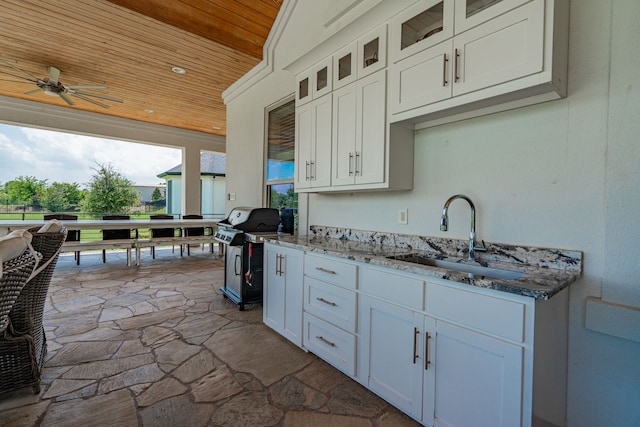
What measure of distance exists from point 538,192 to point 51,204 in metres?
9.60

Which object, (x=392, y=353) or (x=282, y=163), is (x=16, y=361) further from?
(x=282, y=163)

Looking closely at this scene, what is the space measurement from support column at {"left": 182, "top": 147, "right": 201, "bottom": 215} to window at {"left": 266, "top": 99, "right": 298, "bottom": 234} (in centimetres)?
440

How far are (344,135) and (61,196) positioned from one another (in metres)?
8.50

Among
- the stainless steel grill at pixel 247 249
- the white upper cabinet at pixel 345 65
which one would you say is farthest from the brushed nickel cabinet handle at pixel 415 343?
the stainless steel grill at pixel 247 249

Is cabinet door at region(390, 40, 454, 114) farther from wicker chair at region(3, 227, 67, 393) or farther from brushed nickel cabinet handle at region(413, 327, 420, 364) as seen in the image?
wicker chair at region(3, 227, 67, 393)

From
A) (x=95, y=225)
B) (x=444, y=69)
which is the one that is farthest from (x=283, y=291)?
(x=95, y=225)

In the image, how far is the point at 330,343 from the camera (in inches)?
78.4

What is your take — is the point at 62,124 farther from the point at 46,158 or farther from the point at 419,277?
the point at 419,277

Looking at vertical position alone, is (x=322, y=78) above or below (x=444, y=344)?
above

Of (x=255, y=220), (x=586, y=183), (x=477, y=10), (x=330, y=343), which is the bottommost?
(x=330, y=343)

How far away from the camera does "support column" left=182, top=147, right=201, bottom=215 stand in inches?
297

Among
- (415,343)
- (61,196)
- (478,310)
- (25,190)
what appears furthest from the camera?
(61,196)

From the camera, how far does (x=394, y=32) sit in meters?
1.88

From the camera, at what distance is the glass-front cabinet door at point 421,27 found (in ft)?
5.22
